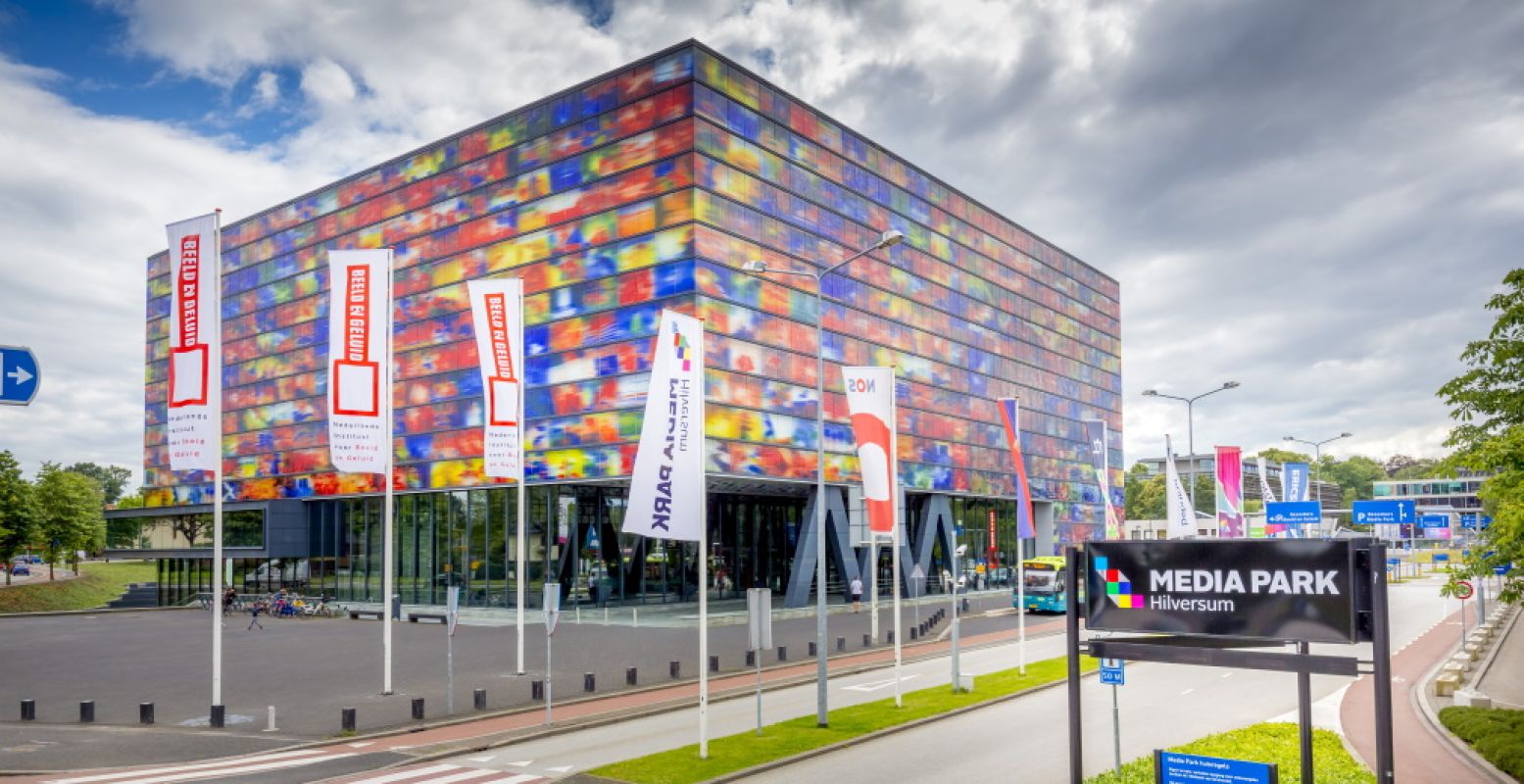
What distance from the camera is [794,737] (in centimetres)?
2305

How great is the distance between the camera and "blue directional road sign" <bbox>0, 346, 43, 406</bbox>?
380 inches

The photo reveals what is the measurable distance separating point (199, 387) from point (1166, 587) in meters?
22.9

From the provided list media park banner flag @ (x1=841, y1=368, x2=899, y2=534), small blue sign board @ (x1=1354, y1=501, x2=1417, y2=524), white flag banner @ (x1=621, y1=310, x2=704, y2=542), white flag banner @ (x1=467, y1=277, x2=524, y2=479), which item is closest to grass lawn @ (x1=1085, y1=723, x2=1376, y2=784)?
white flag banner @ (x1=621, y1=310, x2=704, y2=542)

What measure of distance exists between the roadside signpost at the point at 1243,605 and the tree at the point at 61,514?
339 ft

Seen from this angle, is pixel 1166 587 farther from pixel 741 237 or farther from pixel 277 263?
pixel 277 263

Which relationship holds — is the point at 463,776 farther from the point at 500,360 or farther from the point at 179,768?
the point at 500,360

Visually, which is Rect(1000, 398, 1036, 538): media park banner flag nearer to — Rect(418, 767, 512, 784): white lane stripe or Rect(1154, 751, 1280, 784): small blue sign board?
Rect(1154, 751, 1280, 784): small blue sign board

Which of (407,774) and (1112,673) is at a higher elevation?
(1112,673)

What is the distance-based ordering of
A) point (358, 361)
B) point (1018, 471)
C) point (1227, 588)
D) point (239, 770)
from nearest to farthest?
1. point (1227, 588)
2. point (239, 770)
3. point (358, 361)
4. point (1018, 471)

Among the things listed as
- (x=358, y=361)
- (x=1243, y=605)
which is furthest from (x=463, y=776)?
(x=1243, y=605)

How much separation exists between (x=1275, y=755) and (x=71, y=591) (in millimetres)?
109144

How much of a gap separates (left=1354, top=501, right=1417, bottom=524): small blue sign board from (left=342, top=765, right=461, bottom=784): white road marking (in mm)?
55025

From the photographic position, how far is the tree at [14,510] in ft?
289

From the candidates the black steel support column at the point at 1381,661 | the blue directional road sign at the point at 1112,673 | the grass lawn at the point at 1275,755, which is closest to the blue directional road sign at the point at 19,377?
the black steel support column at the point at 1381,661
